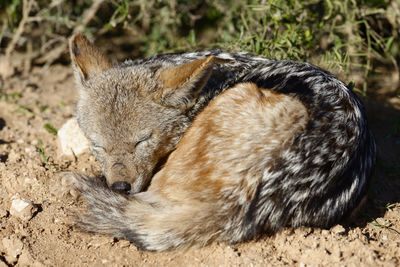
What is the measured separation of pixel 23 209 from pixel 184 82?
6.16 feet

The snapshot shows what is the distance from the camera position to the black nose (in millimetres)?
4176

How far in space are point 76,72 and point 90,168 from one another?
104cm

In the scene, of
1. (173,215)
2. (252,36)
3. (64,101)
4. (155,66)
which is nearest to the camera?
(173,215)

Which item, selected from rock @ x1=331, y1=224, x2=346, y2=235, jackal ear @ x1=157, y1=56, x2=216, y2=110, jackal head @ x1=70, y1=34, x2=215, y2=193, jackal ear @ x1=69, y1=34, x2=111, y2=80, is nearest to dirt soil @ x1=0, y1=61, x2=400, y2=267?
rock @ x1=331, y1=224, x2=346, y2=235

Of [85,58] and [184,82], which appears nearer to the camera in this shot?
[184,82]

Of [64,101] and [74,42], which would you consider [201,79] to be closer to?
[74,42]

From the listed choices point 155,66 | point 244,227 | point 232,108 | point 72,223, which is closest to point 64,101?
point 155,66

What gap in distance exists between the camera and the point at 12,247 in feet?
13.0

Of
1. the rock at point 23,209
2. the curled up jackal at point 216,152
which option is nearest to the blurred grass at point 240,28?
the curled up jackal at point 216,152

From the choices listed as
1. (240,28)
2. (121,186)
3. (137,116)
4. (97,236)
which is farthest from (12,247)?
(240,28)

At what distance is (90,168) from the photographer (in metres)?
5.09

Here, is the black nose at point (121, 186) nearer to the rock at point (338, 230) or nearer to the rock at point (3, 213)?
the rock at point (3, 213)

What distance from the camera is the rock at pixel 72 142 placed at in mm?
5238

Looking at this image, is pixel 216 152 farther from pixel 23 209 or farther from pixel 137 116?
pixel 23 209
